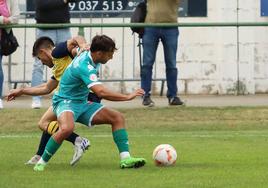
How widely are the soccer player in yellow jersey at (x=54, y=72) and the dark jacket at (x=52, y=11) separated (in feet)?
16.1

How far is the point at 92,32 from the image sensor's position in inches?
770

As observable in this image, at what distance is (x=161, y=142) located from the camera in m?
13.5

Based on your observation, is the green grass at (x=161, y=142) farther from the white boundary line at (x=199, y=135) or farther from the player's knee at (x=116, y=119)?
the player's knee at (x=116, y=119)

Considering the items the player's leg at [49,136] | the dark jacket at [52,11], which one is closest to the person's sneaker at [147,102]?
the dark jacket at [52,11]

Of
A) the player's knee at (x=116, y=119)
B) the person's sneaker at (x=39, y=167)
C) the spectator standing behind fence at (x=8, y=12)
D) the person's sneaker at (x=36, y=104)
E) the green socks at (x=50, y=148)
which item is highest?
the spectator standing behind fence at (x=8, y=12)

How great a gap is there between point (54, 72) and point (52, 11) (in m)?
5.06

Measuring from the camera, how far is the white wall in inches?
→ 790

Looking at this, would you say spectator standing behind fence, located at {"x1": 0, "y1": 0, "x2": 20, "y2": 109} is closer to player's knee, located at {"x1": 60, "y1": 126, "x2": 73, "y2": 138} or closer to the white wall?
the white wall

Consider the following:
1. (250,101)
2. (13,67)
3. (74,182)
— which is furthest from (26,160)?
(13,67)

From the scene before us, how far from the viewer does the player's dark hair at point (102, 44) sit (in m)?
10.3

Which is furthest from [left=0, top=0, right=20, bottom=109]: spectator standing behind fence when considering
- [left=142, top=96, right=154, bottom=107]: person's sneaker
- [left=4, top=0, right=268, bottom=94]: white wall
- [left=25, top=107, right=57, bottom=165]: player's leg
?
[left=25, top=107, right=57, bottom=165]: player's leg

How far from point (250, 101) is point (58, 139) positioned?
8175 millimetres

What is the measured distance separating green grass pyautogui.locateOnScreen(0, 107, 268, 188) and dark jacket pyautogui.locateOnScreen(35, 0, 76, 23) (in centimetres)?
143

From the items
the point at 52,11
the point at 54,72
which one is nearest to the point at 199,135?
the point at 52,11
